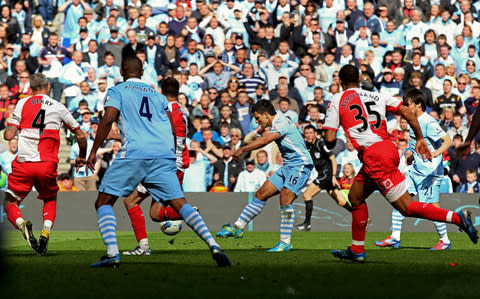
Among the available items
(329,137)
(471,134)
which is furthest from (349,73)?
(471,134)

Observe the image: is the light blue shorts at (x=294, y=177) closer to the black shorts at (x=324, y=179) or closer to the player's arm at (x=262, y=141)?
the player's arm at (x=262, y=141)

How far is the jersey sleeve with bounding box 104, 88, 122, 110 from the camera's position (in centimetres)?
905

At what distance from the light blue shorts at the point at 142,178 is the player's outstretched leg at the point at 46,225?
2.35 metres

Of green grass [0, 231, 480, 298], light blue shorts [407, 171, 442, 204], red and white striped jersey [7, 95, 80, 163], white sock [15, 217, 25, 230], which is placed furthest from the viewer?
light blue shorts [407, 171, 442, 204]

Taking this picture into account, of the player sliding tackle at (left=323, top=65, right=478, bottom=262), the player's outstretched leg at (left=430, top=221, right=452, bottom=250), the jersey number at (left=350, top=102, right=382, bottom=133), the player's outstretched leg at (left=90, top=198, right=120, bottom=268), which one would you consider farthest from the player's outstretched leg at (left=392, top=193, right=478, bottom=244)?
the player's outstretched leg at (left=430, top=221, right=452, bottom=250)

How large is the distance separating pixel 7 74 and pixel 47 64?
4.02 feet

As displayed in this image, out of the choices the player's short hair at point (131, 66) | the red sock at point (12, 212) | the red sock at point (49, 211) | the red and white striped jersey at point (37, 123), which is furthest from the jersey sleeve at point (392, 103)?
the red sock at point (12, 212)

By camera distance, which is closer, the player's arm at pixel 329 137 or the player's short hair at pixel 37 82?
the player's arm at pixel 329 137

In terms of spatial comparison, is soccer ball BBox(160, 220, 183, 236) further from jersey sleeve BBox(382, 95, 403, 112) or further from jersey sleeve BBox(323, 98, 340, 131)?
jersey sleeve BBox(382, 95, 403, 112)

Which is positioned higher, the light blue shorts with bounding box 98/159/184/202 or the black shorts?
the light blue shorts with bounding box 98/159/184/202

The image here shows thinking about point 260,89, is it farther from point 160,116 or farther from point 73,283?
point 73,283

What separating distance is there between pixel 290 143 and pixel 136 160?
401cm

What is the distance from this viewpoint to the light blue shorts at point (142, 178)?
9023mm

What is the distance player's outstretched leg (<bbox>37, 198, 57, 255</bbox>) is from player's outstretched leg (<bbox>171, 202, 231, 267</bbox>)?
274cm
